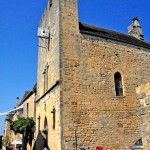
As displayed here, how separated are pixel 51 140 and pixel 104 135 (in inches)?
117

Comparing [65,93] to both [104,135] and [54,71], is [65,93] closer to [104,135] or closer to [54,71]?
[54,71]

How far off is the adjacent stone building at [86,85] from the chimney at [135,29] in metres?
4.46

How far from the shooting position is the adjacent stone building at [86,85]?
11.3m

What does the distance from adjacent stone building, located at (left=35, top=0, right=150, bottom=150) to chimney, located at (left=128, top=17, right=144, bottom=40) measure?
4.46 meters

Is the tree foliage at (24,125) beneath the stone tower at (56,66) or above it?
beneath

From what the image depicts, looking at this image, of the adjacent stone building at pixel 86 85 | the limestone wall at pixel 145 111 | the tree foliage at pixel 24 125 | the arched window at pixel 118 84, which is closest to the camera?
the limestone wall at pixel 145 111

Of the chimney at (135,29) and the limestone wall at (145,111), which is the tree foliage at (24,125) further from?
the limestone wall at (145,111)

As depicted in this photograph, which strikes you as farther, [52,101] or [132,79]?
[132,79]

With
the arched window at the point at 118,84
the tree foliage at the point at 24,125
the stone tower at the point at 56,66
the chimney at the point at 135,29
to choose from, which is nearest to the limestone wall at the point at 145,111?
the stone tower at the point at 56,66

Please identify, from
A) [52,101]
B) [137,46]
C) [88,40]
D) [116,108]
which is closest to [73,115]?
[52,101]

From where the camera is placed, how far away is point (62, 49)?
12.2 m

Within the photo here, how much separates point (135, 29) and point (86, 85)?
10121 millimetres

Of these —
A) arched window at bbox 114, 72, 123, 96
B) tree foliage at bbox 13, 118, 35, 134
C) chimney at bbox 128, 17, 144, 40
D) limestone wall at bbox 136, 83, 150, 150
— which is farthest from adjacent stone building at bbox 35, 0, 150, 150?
limestone wall at bbox 136, 83, 150, 150

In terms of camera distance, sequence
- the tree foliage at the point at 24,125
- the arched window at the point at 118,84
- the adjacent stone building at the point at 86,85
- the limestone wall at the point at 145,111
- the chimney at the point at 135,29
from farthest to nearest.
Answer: the chimney at the point at 135,29 < the tree foliage at the point at 24,125 < the arched window at the point at 118,84 < the adjacent stone building at the point at 86,85 < the limestone wall at the point at 145,111
